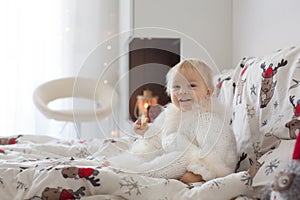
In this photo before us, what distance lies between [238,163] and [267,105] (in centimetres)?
21

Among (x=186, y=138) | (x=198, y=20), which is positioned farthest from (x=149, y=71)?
(x=198, y=20)

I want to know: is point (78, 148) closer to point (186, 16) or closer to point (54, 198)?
point (54, 198)

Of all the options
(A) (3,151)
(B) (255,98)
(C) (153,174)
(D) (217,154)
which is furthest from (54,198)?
(B) (255,98)

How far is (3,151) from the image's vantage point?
1637 millimetres

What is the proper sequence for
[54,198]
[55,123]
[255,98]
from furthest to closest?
1. [55,123]
2. [255,98]
3. [54,198]

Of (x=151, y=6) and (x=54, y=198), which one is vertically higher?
(x=151, y=6)

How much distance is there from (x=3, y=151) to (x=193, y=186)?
811 millimetres

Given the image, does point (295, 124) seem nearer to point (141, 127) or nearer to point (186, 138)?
point (186, 138)

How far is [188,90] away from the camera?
133 cm

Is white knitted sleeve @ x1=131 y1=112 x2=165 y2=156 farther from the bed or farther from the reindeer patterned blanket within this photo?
the reindeer patterned blanket

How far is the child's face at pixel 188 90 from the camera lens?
132cm

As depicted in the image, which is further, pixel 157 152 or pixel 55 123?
pixel 55 123

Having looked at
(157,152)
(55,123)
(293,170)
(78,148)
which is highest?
(293,170)

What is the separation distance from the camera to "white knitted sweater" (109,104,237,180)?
4.01 ft
